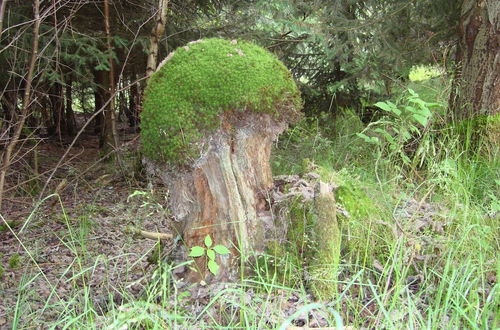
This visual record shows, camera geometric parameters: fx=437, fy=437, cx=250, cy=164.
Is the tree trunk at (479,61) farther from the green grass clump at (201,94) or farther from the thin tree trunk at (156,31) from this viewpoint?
the thin tree trunk at (156,31)

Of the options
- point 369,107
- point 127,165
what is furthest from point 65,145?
point 369,107

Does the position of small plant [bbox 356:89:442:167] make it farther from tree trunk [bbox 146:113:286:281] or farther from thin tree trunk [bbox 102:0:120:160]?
thin tree trunk [bbox 102:0:120:160]

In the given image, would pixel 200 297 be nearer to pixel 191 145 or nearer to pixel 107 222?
pixel 191 145

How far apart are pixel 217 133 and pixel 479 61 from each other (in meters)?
3.61

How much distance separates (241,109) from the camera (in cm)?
252

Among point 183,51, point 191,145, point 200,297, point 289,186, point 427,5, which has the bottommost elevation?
point 200,297

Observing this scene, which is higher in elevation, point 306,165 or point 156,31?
point 156,31

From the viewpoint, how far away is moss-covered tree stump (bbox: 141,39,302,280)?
2.49 m

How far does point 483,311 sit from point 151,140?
188cm

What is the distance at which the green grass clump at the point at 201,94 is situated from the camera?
8.13 feet

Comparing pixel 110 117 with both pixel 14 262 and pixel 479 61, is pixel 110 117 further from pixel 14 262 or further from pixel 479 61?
pixel 479 61

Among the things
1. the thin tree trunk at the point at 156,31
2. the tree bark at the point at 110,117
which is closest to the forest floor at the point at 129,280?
the tree bark at the point at 110,117

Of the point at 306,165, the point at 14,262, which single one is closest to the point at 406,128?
the point at 306,165

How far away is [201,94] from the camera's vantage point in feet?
8.23
